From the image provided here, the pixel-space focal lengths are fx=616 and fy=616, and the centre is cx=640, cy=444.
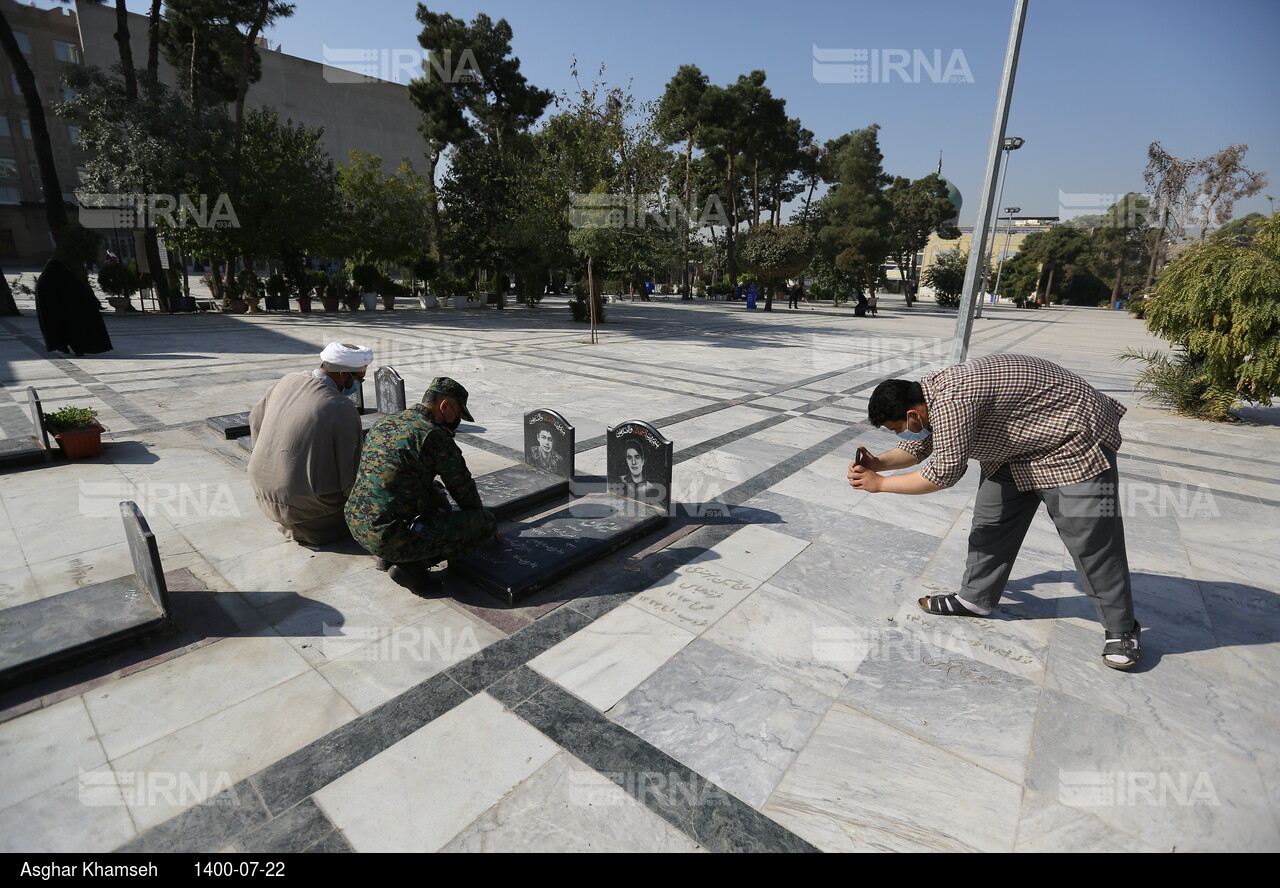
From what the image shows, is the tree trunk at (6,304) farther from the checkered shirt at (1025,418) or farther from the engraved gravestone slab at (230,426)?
the checkered shirt at (1025,418)

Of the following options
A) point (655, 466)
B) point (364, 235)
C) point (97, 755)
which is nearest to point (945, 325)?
point (364, 235)

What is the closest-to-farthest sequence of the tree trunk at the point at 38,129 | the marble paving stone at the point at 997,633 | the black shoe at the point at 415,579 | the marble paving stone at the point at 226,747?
the marble paving stone at the point at 226,747 → the marble paving stone at the point at 997,633 → the black shoe at the point at 415,579 → the tree trunk at the point at 38,129

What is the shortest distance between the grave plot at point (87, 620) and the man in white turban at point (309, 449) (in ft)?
2.85

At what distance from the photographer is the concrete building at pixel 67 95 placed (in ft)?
130

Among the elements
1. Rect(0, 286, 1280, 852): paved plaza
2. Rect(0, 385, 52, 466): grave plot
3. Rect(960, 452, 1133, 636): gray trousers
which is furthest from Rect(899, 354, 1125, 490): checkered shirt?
Rect(0, 385, 52, 466): grave plot

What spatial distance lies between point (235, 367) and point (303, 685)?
10.3 metres

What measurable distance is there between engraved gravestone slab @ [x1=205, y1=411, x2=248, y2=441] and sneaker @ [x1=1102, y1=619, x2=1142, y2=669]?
7979mm

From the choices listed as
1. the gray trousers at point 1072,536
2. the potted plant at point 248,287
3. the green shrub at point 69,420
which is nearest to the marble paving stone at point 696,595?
the gray trousers at point 1072,536

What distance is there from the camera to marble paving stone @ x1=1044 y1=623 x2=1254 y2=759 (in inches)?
114

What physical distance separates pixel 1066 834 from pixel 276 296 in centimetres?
2598

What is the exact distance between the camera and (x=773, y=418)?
29.2 ft

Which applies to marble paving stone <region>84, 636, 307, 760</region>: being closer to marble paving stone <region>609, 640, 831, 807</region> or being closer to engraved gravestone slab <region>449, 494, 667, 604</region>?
engraved gravestone slab <region>449, 494, 667, 604</region>

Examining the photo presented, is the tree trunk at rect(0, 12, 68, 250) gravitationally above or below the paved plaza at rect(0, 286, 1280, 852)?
above
